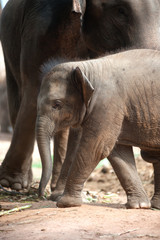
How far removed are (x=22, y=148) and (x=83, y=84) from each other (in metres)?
1.78

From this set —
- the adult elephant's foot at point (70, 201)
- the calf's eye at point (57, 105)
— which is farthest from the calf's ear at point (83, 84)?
the adult elephant's foot at point (70, 201)

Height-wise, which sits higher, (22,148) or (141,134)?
(141,134)

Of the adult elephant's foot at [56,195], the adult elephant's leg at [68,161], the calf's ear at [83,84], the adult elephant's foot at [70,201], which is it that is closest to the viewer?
the calf's ear at [83,84]

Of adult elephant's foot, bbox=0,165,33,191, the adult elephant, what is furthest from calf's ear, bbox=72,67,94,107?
adult elephant's foot, bbox=0,165,33,191

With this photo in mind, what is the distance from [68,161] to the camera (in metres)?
4.28

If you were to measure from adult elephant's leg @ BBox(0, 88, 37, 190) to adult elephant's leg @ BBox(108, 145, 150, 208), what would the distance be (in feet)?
4.42

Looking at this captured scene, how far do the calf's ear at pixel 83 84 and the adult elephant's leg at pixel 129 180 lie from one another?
498mm

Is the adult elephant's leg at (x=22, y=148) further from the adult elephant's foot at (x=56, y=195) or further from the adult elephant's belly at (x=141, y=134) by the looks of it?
the adult elephant's belly at (x=141, y=134)

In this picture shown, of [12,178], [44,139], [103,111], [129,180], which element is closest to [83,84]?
[103,111]

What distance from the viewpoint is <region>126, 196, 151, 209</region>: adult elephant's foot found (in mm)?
3656

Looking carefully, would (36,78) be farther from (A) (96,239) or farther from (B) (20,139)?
(A) (96,239)

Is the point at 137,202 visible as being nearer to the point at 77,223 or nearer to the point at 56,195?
the point at 77,223

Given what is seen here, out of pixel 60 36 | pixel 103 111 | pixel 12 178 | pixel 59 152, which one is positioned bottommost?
pixel 12 178

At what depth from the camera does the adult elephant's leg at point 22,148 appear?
4879 millimetres
